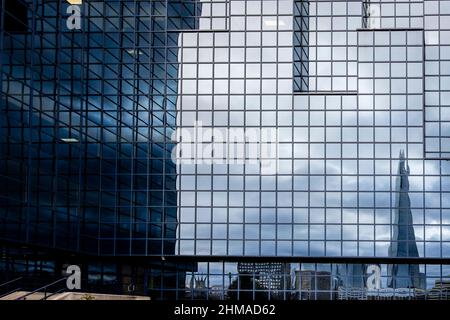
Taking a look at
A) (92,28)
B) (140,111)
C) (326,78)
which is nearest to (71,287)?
(140,111)

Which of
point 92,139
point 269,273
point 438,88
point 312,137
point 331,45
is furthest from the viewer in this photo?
point 331,45

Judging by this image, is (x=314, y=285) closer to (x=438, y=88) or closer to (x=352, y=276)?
(x=352, y=276)

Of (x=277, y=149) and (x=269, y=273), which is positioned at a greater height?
(x=277, y=149)

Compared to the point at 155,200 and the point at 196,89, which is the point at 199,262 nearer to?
the point at 155,200

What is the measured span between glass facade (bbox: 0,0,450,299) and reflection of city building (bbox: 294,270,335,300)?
10 centimetres

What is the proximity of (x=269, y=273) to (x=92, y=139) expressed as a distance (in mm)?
15078

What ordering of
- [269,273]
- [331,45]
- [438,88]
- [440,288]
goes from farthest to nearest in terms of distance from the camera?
[331,45], [269,273], [438,88], [440,288]

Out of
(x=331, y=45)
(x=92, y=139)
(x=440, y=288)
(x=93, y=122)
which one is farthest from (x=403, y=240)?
(x=93, y=122)

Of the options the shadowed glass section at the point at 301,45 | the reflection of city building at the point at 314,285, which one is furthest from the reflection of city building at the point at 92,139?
the reflection of city building at the point at 314,285

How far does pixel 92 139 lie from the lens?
44688 mm

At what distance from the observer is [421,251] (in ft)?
156

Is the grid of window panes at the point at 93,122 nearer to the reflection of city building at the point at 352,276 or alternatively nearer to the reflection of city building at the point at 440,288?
the reflection of city building at the point at 352,276
